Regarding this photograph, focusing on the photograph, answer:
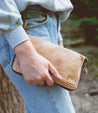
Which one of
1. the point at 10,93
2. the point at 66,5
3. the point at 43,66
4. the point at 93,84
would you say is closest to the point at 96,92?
the point at 93,84

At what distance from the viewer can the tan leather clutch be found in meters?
0.85

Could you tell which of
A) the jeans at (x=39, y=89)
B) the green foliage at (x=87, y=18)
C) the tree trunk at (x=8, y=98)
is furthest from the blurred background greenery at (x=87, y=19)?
the jeans at (x=39, y=89)

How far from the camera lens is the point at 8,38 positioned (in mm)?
847

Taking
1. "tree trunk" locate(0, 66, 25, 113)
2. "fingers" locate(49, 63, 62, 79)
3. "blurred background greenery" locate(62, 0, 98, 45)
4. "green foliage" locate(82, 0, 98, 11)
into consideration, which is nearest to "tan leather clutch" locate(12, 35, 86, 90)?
"fingers" locate(49, 63, 62, 79)

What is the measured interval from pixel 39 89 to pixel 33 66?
0.14 metres

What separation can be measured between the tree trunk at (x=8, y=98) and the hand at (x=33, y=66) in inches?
35.4

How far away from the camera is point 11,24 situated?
0.82 metres

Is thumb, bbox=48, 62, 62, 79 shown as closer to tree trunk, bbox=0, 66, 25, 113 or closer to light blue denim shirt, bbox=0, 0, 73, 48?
light blue denim shirt, bbox=0, 0, 73, 48

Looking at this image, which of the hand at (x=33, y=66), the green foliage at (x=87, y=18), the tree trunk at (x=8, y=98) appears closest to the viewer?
the hand at (x=33, y=66)

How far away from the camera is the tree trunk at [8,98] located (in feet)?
5.40

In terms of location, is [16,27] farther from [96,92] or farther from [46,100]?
[96,92]

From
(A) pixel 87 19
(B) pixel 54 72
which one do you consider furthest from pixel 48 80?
(A) pixel 87 19

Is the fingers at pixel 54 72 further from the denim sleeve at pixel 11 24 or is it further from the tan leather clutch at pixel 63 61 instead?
the denim sleeve at pixel 11 24

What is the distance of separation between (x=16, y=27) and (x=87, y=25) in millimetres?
4292
